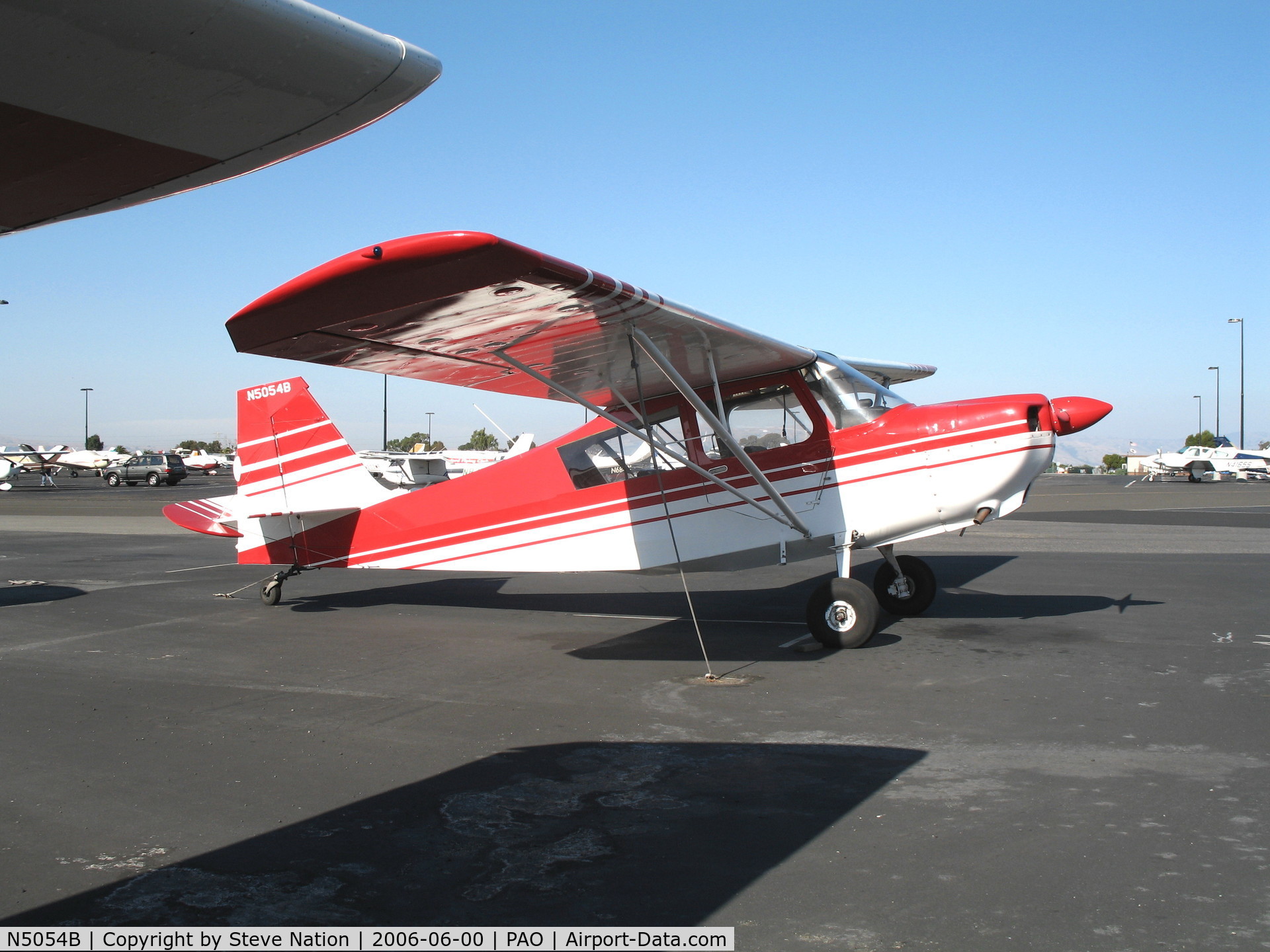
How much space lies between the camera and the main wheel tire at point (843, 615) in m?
7.40

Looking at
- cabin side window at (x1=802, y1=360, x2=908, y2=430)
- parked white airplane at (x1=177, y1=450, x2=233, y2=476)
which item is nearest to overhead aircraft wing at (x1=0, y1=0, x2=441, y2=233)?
cabin side window at (x1=802, y1=360, x2=908, y2=430)

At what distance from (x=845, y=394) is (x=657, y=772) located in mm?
4680

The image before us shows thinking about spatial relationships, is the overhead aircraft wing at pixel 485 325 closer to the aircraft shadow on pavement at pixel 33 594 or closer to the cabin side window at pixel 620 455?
the cabin side window at pixel 620 455

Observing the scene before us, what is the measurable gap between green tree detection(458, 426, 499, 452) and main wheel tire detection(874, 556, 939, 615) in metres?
110

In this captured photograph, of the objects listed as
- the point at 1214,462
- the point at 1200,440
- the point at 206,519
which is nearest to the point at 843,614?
the point at 206,519

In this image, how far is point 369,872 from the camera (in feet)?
10.8

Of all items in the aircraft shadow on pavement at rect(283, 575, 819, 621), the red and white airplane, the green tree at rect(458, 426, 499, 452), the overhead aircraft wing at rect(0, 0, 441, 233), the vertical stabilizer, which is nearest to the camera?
the overhead aircraft wing at rect(0, 0, 441, 233)

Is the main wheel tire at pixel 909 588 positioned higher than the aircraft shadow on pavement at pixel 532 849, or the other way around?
the main wheel tire at pixel 909 588

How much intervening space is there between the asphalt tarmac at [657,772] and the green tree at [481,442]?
110201mm

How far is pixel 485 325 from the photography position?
6.07m

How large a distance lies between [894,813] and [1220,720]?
2693 millimetres
